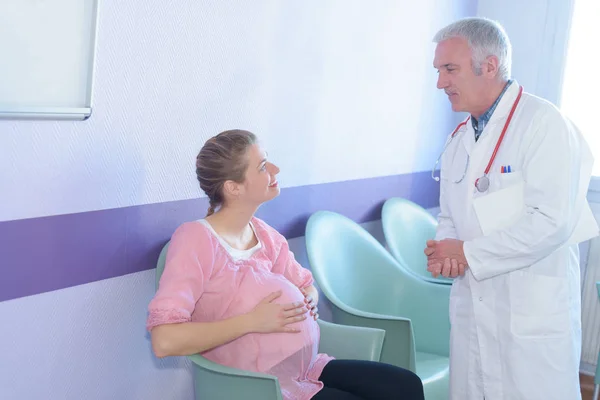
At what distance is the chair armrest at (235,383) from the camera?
1.71 m

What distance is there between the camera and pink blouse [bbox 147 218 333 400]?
1.83 meters

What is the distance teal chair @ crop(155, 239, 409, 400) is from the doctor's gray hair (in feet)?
2.93

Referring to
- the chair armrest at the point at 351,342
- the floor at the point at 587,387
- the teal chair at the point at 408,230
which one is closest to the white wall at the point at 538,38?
the teal chair at the point at 408,230

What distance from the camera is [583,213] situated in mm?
2305

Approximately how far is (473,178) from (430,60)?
4.57 feet

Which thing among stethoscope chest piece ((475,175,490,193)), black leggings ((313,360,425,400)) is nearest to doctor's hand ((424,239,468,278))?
stethoscope chest piece ((475,175,490,193))

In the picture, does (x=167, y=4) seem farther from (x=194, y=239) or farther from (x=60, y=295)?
(x=60, y=295)

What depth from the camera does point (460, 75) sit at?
2.22 m

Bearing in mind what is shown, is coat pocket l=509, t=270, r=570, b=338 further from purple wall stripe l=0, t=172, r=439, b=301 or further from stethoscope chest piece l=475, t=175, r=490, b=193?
purple wall stripe l=0, t=172, r=439, b=301

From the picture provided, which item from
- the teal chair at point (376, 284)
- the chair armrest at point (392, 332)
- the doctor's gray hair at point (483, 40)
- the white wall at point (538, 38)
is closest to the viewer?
the doctor's gray hair at point (483, 40)

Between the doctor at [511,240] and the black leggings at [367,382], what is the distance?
1.18ft

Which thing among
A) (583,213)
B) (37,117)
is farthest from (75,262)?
(583,213)

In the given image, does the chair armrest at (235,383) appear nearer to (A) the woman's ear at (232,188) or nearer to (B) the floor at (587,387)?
(A) the woman's ear at (232,188)

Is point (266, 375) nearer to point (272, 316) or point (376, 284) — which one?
point (272, 316)
